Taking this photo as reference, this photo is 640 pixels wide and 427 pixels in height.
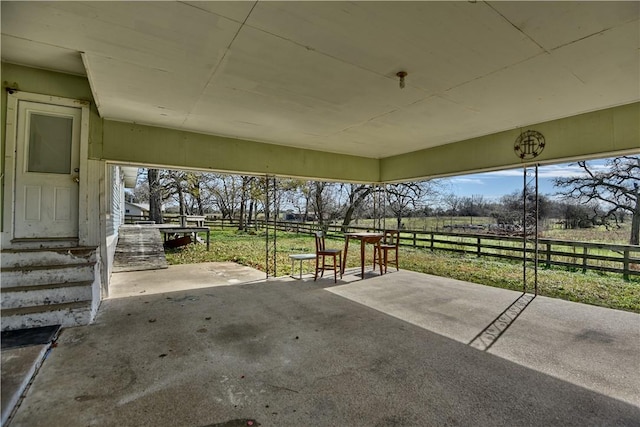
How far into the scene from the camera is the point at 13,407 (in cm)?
185

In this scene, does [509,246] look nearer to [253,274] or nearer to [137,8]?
[253,274]

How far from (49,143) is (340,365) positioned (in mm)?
4177

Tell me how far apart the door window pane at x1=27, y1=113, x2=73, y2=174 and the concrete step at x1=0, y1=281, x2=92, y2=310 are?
4.53ft

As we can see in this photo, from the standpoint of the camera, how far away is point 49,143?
361 cm

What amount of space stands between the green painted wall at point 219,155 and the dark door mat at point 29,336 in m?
2.22

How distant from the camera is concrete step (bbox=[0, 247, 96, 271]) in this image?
322 centimetres

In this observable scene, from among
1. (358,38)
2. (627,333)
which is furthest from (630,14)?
(627,333)

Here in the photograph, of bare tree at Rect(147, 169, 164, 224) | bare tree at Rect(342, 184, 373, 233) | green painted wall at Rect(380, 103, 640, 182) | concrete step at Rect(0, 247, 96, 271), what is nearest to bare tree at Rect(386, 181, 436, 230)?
bare tree at Rect(342, 184, 373, 233)

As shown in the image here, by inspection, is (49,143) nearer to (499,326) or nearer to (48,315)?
(48,315)

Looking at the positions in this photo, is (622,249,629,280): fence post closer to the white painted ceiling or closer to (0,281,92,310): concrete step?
the white painted ceiling

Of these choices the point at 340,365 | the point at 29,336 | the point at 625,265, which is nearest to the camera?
the point at 340,365

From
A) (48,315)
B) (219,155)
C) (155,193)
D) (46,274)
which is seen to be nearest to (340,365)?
(48,315)

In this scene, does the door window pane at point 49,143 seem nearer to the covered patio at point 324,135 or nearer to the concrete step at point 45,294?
the covered patio at point 324,135

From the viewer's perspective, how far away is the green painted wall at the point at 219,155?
429cm
